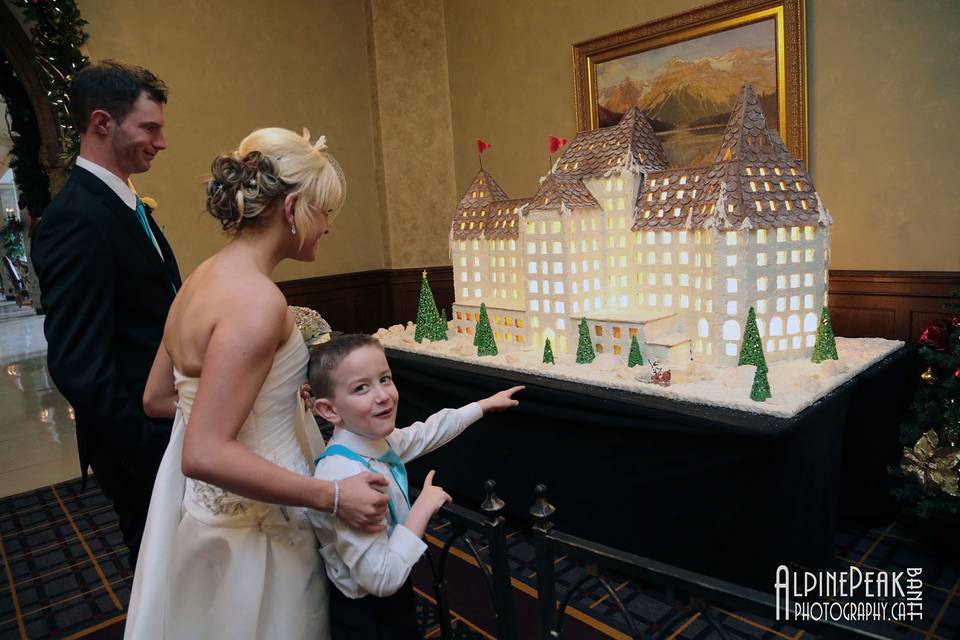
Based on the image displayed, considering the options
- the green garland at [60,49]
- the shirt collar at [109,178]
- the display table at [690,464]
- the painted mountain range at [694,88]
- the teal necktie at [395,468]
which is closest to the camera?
the teal necktie at [395,468]

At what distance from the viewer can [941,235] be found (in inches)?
177

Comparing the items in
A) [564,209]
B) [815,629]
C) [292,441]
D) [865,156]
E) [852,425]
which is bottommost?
[852,425]

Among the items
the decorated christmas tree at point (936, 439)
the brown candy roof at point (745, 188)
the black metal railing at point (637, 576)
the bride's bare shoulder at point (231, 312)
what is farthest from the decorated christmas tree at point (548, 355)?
the bride's bare shoulder at point (231, 312)

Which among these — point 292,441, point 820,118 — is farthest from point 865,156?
point 292,441

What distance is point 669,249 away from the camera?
390cm

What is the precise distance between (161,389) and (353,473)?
2.24 ft

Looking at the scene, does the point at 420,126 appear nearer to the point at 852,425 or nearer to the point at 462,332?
the point at 462,332

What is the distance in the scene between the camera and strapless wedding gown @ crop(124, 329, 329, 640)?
58.9 inches

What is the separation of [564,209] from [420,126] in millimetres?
4655

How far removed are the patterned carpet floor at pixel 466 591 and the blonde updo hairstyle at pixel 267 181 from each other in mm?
2279

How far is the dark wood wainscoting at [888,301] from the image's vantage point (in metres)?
4.53

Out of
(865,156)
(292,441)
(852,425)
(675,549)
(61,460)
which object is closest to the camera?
(292,441)

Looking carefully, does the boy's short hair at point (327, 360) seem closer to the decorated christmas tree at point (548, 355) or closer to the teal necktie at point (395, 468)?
the teal necktie at point (395, 468)

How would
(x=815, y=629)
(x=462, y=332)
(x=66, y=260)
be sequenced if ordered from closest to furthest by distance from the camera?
(x=815, y=629)
(x=66, y=260)
(x=462, y=332)
